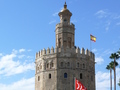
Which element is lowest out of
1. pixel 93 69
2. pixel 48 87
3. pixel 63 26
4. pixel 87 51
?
pixel 48 87

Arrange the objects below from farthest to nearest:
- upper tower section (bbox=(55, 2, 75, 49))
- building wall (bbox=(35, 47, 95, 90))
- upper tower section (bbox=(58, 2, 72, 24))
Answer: upper tower section (bbox=(58, 2, 72, 24)) → upper tower section (bbox=(55, 2, 75, 49)) → building wall (bbox=(35, 47, 95, 90))

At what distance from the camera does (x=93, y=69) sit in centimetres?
6091

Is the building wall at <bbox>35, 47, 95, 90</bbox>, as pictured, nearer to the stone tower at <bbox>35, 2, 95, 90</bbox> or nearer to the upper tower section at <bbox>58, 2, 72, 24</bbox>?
the stone tower at <bbox>35, 2, 95, 90</bbox>

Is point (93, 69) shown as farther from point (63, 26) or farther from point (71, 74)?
point (63, 26)

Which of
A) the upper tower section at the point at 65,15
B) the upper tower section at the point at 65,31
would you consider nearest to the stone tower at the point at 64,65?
the upper tower section at the point at 65,31

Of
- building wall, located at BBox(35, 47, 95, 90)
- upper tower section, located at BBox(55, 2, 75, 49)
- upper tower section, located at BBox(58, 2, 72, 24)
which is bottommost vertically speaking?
building wall, located at BBox(35, 47, 95, 90)

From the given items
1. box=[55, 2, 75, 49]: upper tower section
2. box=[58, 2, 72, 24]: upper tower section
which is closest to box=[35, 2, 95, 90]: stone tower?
box=[55, 2, 75, 49]: upper tower section

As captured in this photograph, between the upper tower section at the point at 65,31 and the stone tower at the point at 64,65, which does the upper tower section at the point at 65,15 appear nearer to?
the upper tower section at the point at 65,31

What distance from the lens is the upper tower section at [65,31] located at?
60.3 meters

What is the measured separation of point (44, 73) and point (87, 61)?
384 inches

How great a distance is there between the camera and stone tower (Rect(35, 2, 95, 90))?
→ 184ft

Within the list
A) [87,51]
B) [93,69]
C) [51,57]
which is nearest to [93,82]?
[93,69]

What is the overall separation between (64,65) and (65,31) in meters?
8.42

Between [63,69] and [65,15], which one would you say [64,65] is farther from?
[65,15]
